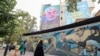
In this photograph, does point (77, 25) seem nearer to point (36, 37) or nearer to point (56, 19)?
point (36, 37)

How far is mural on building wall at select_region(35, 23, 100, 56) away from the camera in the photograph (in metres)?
18.3

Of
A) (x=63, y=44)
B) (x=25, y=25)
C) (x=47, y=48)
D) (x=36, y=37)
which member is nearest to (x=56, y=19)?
(x=25, y=25)

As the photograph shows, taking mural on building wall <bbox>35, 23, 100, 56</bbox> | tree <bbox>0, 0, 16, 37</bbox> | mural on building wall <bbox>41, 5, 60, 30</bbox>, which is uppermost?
tree <bbox>0, 0, 16, 37</bbox>

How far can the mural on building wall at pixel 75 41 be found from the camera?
59.9 ft

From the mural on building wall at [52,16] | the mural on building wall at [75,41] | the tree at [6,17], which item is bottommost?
the mural on building wall at [52,16]

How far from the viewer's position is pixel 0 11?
1958cm

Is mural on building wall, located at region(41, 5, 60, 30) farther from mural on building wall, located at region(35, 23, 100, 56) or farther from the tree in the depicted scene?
the tree

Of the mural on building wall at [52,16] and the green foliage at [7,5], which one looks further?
the mural on building wall at [52,16]

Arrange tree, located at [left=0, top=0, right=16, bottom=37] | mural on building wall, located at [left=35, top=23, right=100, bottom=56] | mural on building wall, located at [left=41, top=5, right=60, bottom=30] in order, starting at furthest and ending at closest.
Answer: mural on building wall, located at [left=41, top=5, right=60, bottom=30], tree, located at [left=0, top=0, right=16, bottom=37], mural on building wall, located at [left=35, top=23, right=100, bottom=56]

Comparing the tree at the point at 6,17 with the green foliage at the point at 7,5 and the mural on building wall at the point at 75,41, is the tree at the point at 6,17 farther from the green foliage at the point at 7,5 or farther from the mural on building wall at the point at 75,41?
the mural on building wall at the point at 75,41

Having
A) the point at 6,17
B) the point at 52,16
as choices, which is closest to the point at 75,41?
the point at 6,17

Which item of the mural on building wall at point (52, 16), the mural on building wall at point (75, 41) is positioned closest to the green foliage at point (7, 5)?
the mural on building wall at point (75, 41)

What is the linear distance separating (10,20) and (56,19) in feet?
152

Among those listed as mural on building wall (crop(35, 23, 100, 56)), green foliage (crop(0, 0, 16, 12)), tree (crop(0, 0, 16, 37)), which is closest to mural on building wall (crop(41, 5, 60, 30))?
mural on building wall (crop(35, 23, 100, 56))
